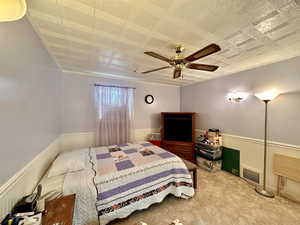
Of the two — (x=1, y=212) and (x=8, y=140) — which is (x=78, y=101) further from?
(x=1, y=212)

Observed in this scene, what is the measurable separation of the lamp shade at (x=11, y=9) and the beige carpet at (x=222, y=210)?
7.16ft

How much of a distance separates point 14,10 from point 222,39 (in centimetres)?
194

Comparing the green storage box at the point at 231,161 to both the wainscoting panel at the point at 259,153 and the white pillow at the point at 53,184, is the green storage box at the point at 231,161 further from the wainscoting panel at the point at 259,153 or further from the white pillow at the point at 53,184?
the white pillow at the point at 53,184

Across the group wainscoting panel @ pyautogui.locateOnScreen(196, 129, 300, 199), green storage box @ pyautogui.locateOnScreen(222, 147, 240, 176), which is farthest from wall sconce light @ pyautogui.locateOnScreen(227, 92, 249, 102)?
green storage box @ pyautogui.locateOnScreen(222, 147, 240, 176)

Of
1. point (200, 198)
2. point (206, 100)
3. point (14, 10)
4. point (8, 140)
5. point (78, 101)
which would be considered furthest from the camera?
point (206, 100)

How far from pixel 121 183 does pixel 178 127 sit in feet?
7.80

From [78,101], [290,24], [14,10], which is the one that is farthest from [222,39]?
[78,101]

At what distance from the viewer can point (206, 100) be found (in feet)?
11.4

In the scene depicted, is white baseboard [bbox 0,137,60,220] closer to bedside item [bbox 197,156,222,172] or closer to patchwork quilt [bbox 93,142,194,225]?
patchwork quilt [bbox 93,142,194,225]

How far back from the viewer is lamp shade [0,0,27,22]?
500mm

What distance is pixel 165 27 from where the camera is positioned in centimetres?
132

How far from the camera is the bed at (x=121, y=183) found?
4.39 ft

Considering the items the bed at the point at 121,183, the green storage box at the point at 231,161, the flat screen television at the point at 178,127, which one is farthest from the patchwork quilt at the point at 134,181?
the green storage box at the point at 231,161

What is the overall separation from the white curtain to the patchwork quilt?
0.86m
